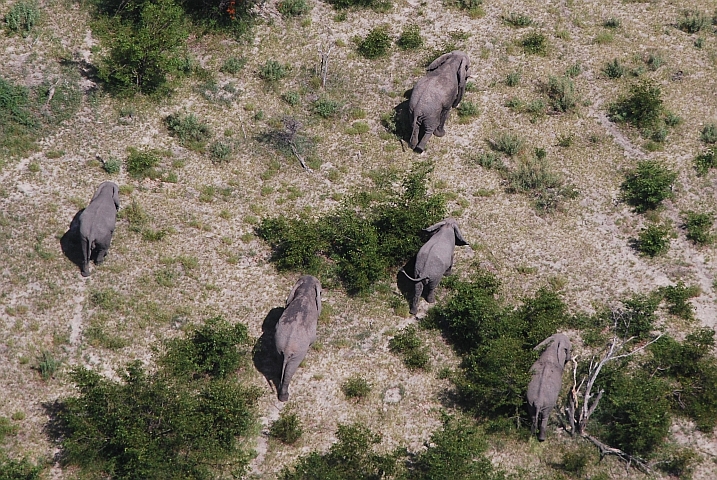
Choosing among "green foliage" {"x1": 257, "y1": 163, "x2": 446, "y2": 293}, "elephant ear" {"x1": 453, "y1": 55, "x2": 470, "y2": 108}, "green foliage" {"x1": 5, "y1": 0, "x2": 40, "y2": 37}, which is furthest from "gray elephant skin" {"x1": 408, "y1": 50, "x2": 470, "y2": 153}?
"green foliage" {"x1": 5, "y1": 0, "x2": 40, "y2": 37}

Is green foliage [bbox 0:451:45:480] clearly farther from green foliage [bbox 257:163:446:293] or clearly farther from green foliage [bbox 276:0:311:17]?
green foliage [bbox 276:0:311:17]

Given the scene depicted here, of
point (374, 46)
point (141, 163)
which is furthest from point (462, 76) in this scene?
point (141, 163)

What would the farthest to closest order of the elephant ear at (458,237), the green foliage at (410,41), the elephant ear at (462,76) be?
the green foliage at (410,41)
the elephant ear at (462,76)
the elephant ear at (458,237)

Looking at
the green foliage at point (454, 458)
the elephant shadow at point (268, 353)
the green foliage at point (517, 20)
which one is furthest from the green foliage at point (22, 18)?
the green foliage at point (454, 458)

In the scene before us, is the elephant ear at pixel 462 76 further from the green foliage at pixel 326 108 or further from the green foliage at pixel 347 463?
the green foliage at pixel 347 463

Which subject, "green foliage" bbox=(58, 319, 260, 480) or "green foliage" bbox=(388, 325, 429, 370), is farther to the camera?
"green foliage" bbox=(388, 325, 429, 370)

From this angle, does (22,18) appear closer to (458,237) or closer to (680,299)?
(458,237)

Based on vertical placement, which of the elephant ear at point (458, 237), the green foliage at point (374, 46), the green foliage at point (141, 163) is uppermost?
the green foliage at point (374, 46)
